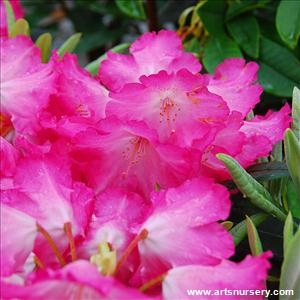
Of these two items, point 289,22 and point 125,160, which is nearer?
point 125,160

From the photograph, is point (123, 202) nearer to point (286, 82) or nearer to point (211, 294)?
point (211, 294)

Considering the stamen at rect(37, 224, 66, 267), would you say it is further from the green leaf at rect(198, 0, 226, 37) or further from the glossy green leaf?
the green leaf at rect(198, 0, 226, 37)

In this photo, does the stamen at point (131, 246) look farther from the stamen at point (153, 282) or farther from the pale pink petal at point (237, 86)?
the pale pink petal at point (237, 86)

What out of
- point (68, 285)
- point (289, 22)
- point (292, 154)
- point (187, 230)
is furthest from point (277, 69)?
point (68, 285)

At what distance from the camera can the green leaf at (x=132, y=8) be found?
3.77 ft

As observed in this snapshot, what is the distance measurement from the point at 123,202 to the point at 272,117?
8.2 inches

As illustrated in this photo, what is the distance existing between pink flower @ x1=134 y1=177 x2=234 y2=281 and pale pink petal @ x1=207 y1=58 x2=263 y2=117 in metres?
0.15

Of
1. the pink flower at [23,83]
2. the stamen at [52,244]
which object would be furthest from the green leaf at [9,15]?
the stamen at [52,244]

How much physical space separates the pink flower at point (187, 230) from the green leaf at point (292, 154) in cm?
9

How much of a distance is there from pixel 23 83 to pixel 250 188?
318 mm

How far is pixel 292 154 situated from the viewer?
0.65 m

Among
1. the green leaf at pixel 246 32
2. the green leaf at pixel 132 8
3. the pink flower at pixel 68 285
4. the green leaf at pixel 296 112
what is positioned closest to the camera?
the pink flower at pixel 68 285

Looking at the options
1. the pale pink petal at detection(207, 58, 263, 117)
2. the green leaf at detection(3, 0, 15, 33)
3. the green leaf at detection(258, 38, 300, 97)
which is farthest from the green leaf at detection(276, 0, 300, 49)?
the green leaf at detection(3, 0, 15, 33)

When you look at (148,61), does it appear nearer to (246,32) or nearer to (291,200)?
(291,200)
